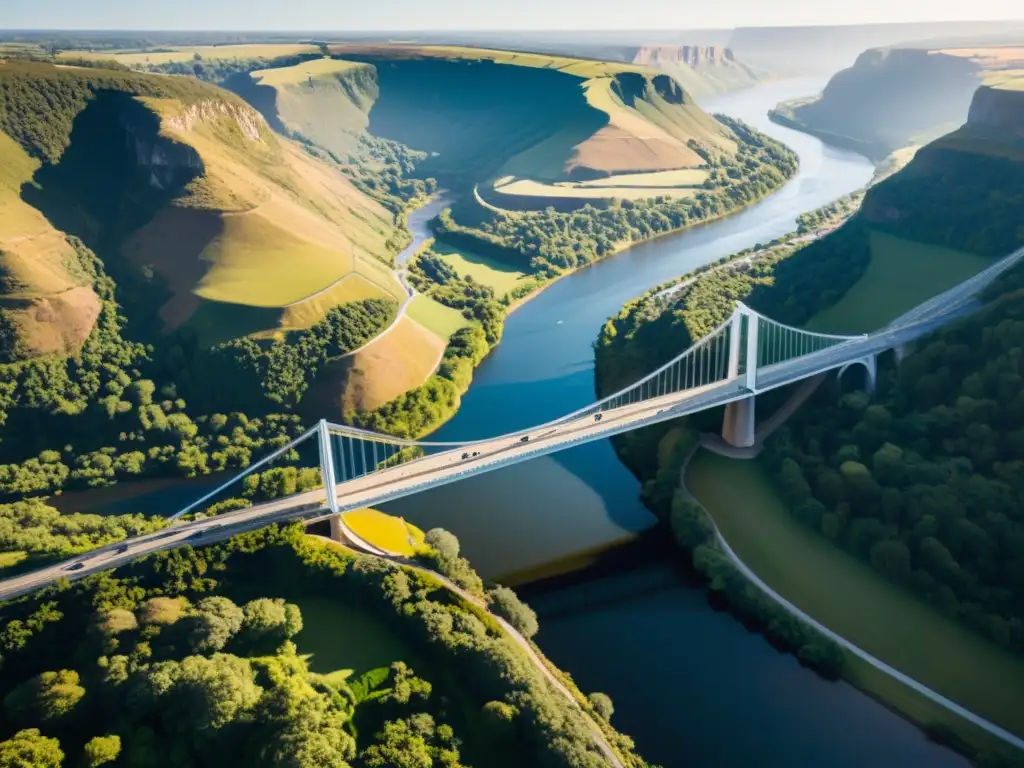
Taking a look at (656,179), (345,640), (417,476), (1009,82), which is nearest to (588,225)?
(656,179)

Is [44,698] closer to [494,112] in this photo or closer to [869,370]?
[869,370]

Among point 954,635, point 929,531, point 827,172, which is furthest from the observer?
point 827,172

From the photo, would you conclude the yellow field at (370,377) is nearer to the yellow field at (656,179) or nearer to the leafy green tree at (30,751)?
the leafy green tree at (30,751)

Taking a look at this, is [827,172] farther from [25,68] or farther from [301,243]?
[25,68]

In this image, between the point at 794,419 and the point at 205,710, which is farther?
the point at 794,419

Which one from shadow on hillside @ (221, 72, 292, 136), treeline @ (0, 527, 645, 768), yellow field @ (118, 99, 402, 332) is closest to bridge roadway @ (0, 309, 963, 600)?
treeline @ (0, 527, 645, 768)

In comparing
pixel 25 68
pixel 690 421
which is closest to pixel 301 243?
pixel 25 68

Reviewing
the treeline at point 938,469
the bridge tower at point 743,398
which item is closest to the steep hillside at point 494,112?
the bridge tower at point 743,398

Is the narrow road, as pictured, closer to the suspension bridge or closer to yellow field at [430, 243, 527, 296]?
the suspension bridge
